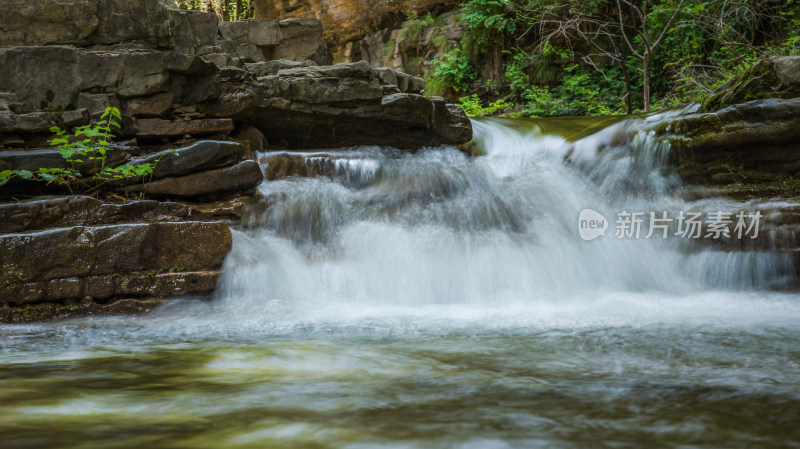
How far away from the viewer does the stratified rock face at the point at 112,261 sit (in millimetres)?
4098

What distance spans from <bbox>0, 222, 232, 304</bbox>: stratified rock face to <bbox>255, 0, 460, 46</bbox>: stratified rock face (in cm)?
1511

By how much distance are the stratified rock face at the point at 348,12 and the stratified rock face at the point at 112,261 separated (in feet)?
49.6

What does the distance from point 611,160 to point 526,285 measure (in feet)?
9.59

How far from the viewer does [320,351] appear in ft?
9.18

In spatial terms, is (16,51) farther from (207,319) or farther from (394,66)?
(394,66)

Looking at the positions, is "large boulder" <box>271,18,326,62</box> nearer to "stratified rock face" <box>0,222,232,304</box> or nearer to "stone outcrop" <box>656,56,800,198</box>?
"stratified rock face" <box>0,222,232,304</box>

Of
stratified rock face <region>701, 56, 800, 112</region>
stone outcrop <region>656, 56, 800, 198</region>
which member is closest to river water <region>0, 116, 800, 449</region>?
stone outcrop <region>656, 56, 800, 198</region>

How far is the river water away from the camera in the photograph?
59.9 inches

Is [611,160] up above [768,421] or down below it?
above

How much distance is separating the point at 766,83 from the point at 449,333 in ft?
18.4

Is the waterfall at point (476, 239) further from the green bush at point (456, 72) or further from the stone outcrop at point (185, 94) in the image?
the green bush at point (456, 72)

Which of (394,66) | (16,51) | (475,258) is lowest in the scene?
(475,258)

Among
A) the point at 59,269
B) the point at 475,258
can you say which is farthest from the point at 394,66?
the point at 59,269

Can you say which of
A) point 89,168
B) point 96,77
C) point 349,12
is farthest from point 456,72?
point 89,168
